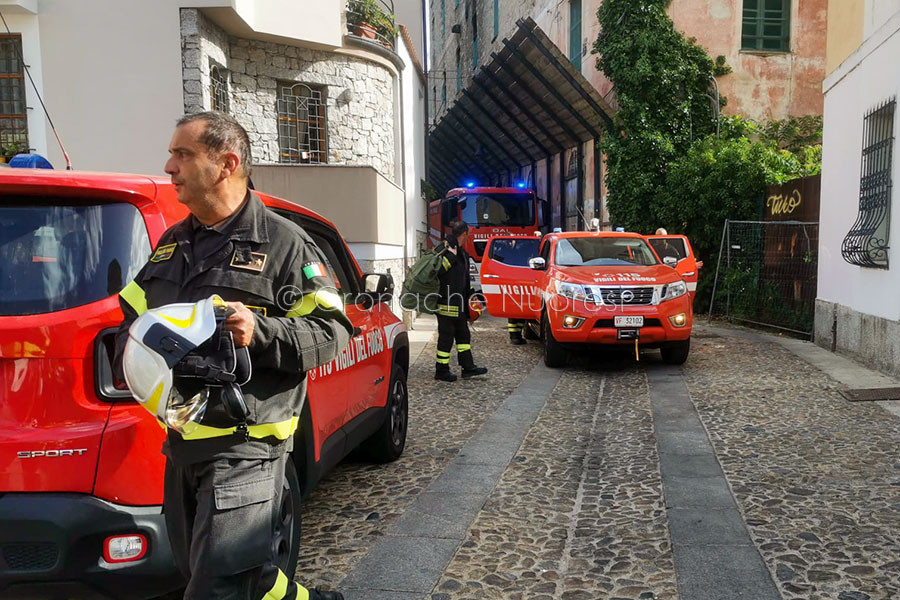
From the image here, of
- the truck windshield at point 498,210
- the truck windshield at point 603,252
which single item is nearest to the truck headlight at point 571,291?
the truck windshield at point 603,252

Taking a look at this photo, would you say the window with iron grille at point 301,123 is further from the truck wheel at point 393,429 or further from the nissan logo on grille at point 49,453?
the nissan logo on grille at point 49,453

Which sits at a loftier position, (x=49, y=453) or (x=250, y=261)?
(x=250, y=261)

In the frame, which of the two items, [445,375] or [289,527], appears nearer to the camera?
[289,527]

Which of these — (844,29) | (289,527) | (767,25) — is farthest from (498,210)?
(289,527)

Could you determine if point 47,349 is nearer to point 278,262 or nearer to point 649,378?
point 278,262

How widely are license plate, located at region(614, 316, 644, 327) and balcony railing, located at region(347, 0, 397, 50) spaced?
7.99m

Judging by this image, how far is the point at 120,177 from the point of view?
2.65m

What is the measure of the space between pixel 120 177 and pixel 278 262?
0.91 metres

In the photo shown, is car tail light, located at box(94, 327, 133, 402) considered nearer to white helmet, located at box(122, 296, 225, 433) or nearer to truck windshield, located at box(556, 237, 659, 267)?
white helmet, located at box(122, 296, 225, 433)

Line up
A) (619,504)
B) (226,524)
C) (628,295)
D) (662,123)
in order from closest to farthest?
(226,524)
(619,504)
(628,295)
(662,123)

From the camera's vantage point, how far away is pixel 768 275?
13.1m

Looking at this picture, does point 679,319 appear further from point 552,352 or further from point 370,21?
point 370,21

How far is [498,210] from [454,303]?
13.8m

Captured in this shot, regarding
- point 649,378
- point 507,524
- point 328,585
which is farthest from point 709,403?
point 328,585
